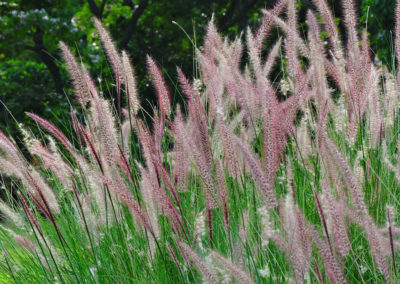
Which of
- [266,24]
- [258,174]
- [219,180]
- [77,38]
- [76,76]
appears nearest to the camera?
[258,174]

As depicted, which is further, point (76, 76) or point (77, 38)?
point (77, 38)

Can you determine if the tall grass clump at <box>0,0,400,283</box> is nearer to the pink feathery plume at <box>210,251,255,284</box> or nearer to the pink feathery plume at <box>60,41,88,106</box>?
the pink feathery plume at <box>60,41,88,106</box>

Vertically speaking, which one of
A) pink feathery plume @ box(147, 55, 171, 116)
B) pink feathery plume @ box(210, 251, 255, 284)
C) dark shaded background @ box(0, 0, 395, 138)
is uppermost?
dark shaded background @ box(0, 0, 395, 138)

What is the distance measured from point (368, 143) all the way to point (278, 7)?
0.67m

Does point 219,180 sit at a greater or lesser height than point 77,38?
lesser

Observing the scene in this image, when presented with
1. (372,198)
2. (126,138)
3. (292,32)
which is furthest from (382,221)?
(126,138)

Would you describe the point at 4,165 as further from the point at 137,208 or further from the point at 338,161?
the point at 338,161

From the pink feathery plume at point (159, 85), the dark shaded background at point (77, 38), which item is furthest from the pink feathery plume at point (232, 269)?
the dark shaded background at point (77, 38)

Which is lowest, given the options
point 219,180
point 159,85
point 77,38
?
point 219,180

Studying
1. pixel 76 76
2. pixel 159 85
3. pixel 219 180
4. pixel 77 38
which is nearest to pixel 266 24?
pixel 159 85

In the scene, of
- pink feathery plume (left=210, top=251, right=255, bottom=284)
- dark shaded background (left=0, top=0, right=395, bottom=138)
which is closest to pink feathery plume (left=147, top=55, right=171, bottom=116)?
pink feathery plume (left=210, top=251, right=255, bottom=284)

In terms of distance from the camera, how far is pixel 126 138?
94.1 inches

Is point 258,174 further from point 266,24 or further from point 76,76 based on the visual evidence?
point 266,24

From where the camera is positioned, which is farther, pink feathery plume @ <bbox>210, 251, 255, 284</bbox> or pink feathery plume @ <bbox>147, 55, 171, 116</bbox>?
pink feathery plume @ <bbox>147, 55, 171, 116</bbox>
